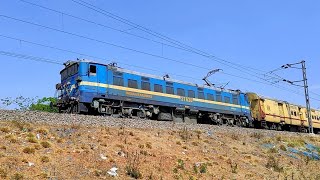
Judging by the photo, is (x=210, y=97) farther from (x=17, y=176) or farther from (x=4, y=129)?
(x=17, y=176)

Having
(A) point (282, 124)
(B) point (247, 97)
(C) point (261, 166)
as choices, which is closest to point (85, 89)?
(C) point (261, 166)

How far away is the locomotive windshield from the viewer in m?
22.7

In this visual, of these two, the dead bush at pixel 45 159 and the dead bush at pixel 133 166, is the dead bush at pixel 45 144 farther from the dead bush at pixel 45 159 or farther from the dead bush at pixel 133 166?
the dead bush at pixel 133 166

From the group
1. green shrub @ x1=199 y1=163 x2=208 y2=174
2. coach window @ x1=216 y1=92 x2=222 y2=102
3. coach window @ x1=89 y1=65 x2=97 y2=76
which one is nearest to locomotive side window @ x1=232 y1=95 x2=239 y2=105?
coach window @ x1=216 y1=92 x2=222 y2=102

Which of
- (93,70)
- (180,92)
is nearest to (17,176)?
(93,70)

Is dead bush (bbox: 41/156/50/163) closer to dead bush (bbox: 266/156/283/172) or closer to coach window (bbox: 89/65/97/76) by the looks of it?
coach window (bbox: 89/65/97/76)

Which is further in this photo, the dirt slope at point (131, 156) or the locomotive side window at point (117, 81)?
the locomotive side window at point (117, 81)

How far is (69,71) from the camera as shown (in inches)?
930

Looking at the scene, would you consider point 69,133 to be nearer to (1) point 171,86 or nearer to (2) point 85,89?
(2) point 85,89

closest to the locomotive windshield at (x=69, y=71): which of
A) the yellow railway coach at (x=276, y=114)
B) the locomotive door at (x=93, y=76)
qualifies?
the locomotive door at (x=93, y=76)

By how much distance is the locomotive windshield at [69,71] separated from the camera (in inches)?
894

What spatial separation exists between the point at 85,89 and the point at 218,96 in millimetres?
14879

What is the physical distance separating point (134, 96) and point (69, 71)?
4.58m

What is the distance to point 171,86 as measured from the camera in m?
28.6
